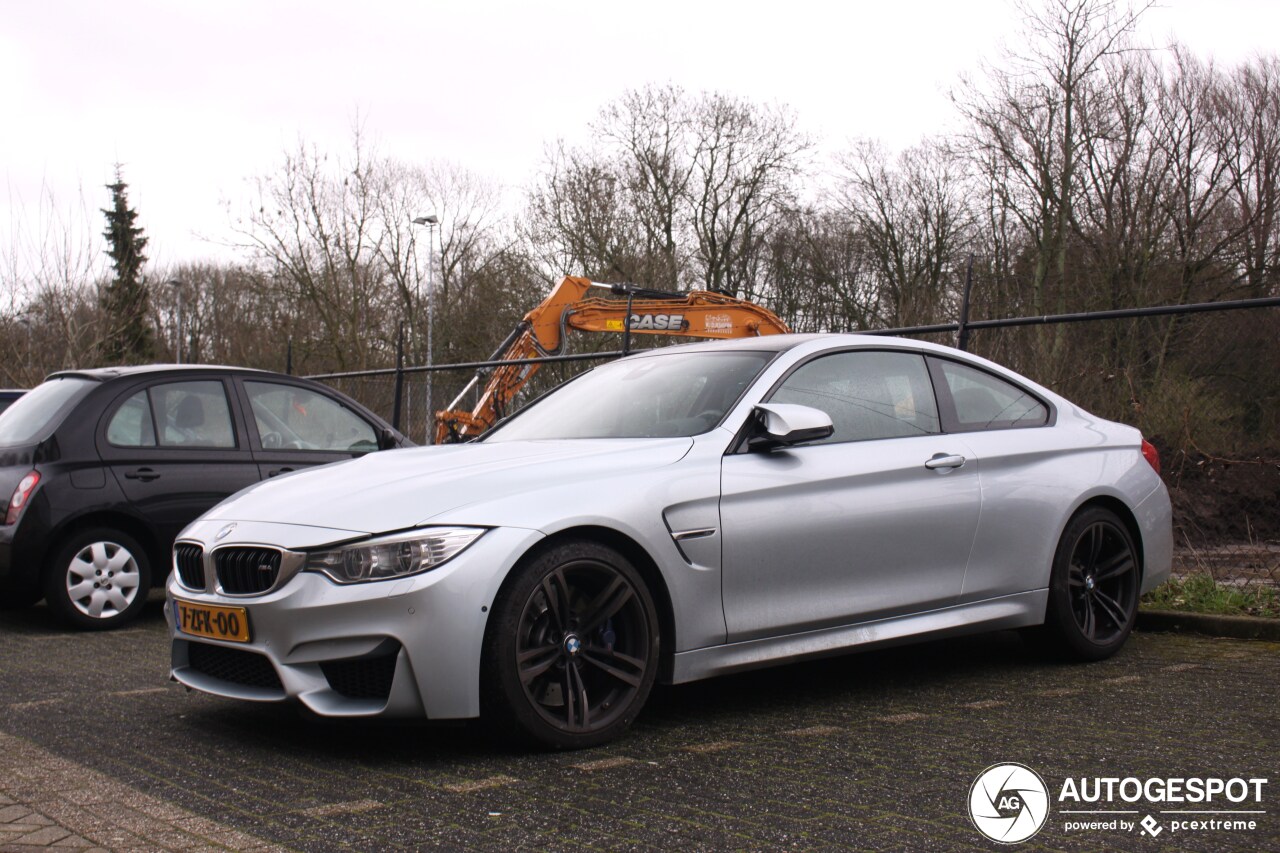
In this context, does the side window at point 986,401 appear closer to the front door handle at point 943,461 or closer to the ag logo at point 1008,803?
the front door handle at point 943,461

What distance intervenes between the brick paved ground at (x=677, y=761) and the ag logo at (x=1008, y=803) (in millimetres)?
47

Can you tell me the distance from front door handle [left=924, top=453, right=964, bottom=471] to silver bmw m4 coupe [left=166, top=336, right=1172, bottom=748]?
0.04ft

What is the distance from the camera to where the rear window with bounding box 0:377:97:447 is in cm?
771

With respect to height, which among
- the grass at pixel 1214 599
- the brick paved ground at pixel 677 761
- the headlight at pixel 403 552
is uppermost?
A: the headlight at pixel 403 552

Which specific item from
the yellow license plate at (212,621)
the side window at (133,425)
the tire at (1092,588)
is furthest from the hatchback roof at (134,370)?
the tire at (1092,588)

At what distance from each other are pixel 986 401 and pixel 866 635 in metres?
1.43

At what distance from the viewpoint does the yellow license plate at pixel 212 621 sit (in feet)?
14.5

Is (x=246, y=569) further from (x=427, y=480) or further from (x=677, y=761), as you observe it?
(x=677, y=761)

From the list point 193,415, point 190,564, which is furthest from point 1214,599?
point 193,415

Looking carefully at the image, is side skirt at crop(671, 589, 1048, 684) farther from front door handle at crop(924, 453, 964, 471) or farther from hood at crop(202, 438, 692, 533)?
hood at crop(202, 438, 692, 533)

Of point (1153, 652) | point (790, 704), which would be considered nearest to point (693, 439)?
point (790, 704)

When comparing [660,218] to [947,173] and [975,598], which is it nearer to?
[947,173]

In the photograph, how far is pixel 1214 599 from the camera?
7160 mm

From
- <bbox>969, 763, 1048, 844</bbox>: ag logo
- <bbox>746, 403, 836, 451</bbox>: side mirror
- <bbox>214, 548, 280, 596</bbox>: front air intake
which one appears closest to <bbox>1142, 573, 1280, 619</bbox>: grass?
<bbox>746, 403, 836, 451</bbox>: side mirror
